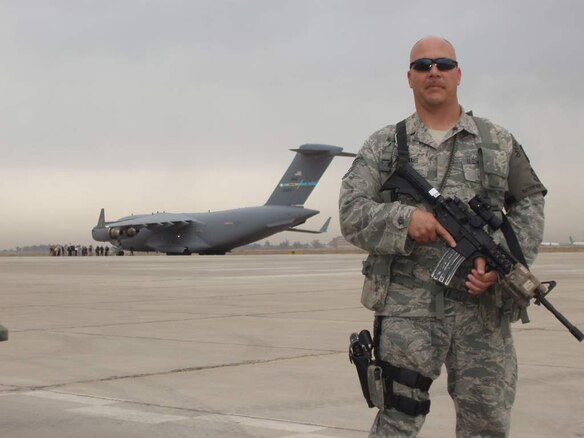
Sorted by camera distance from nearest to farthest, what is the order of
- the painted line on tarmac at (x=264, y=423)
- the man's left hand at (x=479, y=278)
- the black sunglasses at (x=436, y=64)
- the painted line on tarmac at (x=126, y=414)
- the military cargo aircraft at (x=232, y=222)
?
the man's left hand at (x=479, y=278), the black sunglasses at (x=436, y=64), the painted line on tarmac at (x=264, y=423), the painted line on tarmac at (x=126, y=414), the military cargo aircraft at (x=232, y=222)

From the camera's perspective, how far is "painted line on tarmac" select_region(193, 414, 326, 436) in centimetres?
618

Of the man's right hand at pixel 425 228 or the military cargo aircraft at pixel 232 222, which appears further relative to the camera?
the military cargo aircraft at pixel 232 222

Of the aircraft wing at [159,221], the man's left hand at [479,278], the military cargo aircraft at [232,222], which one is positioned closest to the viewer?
the man's left hand at [479,278]

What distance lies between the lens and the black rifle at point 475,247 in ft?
13.6

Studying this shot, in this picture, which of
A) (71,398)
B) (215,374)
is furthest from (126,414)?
(215,374)

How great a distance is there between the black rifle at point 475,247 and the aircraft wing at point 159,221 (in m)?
69.1

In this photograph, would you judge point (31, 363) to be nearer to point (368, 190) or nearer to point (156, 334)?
point (156, 334)

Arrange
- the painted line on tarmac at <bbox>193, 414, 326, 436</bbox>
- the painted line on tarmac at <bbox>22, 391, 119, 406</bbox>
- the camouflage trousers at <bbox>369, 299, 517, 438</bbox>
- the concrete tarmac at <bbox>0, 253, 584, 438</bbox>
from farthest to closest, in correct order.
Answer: the painted line on tarmac at <bbox>22, 391, 119, 406</bbox>
the concrete tarmac at <bbox>0, 253, 584, 438</bbox>
the painted line on tarmac at <bbox>193, 414, 326, 436</bbox>
the camouflage trousers at <bbox>369, 299, 517, 438</bbox>

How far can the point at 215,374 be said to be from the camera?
8477 millimetres

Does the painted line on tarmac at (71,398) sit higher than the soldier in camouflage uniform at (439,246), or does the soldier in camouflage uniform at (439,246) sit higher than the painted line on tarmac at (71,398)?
the soldier in camouflage uniform at (439,246)

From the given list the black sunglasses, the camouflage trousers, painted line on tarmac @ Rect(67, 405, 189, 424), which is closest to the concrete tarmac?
painted line on tarmac @ Rect(67, 405, 189, 424)

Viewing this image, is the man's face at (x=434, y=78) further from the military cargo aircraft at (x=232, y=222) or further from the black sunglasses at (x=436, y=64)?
the military cargo aircraft at (x=232, y=222)

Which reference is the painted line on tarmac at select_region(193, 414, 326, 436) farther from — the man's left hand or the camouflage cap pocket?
the man's left hand

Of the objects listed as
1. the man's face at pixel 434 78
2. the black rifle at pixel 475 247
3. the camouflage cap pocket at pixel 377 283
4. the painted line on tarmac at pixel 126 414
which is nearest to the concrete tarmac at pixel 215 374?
the painted line on tarmac at pixel 126 414
